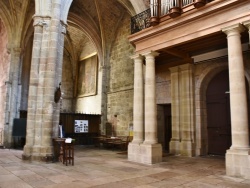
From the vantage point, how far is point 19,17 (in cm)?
1363

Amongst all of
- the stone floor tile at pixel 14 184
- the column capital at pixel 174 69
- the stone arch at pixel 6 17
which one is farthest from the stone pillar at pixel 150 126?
the stone arch at pixel 6 17

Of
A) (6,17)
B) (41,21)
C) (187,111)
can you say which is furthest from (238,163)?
(6,17)

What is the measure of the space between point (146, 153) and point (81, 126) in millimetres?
8076

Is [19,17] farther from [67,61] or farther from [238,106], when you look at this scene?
[238,106]

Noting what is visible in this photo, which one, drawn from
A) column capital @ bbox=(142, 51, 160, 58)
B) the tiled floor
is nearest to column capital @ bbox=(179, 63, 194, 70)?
column capital @ bbox=(142, 51, 160, 58)

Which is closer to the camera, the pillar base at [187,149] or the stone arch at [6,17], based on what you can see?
the pillar base at [187,149]

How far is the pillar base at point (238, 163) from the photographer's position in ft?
17.9

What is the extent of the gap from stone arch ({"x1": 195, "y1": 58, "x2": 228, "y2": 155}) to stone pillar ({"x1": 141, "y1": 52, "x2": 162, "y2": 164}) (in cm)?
236

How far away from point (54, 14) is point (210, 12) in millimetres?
5572

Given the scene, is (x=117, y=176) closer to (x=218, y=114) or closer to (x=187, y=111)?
(x=187, y=111)

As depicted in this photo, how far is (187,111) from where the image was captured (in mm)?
9523

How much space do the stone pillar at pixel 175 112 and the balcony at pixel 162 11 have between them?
8.54 feet

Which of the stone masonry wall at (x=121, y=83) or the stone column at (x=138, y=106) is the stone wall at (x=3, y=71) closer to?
the stone masonry wall at (x=121, y=83)

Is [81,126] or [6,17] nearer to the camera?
[6,17]
